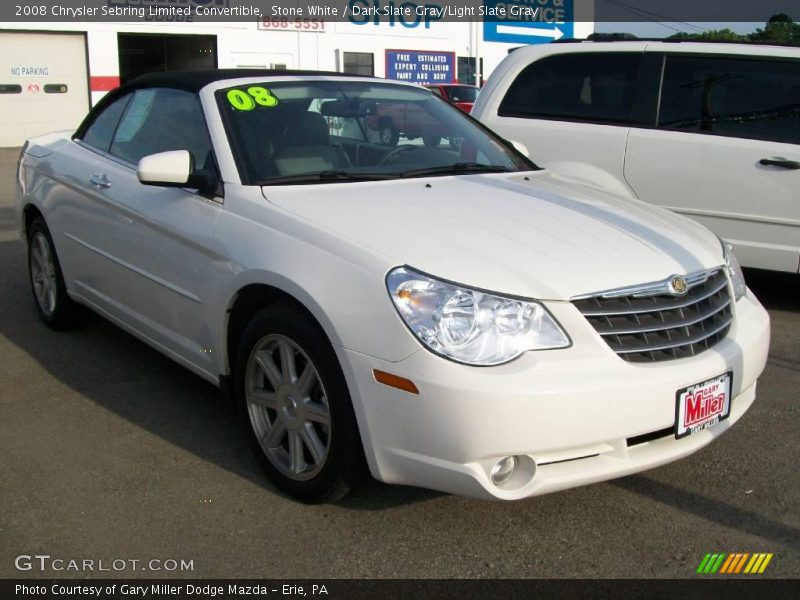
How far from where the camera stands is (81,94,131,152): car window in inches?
200

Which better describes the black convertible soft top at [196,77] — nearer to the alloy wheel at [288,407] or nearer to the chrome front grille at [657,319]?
the alloy wheel at [288,407]

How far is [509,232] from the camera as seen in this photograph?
3377mm

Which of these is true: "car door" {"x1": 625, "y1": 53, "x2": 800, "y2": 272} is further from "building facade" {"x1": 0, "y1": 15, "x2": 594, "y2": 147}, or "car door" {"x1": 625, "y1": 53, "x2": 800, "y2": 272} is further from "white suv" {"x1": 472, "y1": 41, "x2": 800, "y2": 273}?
"building facade" {"x1": 0, "y1": 15, "x2": 594, "y2": 147}

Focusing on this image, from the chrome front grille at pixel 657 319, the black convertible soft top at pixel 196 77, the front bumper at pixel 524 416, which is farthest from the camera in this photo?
the black convertible soft top at pixel 196 77

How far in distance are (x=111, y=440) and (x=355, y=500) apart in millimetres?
1276

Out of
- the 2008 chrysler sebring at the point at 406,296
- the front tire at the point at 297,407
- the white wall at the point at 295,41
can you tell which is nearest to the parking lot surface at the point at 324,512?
the front tire at the point at 297,407

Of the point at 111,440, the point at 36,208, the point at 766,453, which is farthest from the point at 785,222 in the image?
the point at 36,208

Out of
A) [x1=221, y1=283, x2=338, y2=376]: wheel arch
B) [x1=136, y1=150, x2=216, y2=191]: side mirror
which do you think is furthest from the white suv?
[x1=221, y1=283, x2=338, y2=376]: wheel arch

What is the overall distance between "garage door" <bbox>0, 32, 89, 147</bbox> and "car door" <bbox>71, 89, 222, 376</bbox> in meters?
17.3

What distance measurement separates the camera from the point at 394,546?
319cm

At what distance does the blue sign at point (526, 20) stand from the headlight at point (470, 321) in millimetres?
26864

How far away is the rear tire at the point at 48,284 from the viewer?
548 cm

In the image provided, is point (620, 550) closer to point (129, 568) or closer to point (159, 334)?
point (129, 568)

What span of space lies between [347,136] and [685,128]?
9.84 feet
